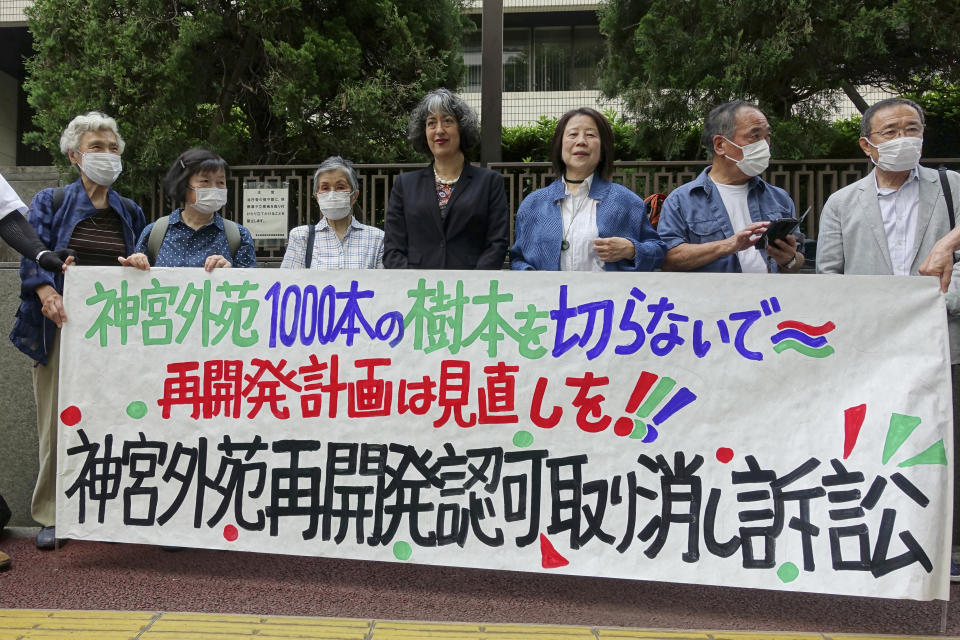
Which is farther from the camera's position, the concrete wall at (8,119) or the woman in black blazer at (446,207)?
the concrete wall at (8,119)

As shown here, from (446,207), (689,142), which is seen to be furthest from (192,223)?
(689,142)

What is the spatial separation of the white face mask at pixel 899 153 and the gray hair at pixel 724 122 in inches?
20.9

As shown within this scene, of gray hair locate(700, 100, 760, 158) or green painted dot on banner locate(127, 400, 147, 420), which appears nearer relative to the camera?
green painted dot on banner locate(127, 400, 147, 420)

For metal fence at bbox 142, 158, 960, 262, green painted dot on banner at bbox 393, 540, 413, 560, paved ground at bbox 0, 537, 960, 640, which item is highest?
metal fence at bbox 142, 158, 960, 262

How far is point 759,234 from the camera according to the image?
2885 mm

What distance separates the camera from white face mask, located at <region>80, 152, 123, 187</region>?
3.43 meters

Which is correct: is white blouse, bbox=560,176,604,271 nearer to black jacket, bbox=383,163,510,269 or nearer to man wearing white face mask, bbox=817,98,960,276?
black jacket, bbox=383,163,510,269

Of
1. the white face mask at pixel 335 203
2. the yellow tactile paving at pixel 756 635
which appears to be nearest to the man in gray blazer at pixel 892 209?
the yellow tactile paving at pixel 756 635

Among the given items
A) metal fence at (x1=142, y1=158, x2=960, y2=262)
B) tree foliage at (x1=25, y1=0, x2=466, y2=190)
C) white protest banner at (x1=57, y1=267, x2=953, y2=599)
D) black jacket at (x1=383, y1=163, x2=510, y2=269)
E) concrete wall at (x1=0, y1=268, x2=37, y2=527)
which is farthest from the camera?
tree foliage at (x1=25, y1=0, x2=466, y2=190)

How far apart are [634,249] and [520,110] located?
42.6ft

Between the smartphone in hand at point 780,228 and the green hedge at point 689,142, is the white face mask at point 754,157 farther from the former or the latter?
the green hedge at point 689,142

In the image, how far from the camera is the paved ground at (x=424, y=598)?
264cm

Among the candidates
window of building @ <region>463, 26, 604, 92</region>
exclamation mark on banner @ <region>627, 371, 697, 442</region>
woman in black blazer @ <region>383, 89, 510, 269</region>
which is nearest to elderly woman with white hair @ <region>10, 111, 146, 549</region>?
woman in black blazer @ <region>383, 89, 510, 269</region>

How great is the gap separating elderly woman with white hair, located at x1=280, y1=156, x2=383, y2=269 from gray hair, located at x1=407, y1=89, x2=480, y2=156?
38cm
